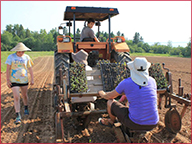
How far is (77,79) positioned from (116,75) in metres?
0.80

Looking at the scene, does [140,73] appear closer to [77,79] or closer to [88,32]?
[77,79]

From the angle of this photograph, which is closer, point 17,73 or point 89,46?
point 17,73

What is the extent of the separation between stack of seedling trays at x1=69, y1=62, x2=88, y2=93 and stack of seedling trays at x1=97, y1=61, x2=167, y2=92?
0.39 metres

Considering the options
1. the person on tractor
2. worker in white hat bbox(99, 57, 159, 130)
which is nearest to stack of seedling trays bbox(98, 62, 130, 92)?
worker in white hat bbox(99, 57, 159, 130)

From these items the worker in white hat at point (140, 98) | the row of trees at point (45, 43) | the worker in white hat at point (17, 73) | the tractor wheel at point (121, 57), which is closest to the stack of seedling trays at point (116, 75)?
the worker in white hat at point (140, 98)

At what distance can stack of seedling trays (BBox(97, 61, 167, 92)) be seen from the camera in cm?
371

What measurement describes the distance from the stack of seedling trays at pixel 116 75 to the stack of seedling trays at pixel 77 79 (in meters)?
0.39

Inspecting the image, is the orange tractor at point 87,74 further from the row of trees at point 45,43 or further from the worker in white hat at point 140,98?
the row of trees at point 45,43

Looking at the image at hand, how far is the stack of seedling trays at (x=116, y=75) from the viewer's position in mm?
3707

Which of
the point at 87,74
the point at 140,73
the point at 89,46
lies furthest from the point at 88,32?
the point at 140,73

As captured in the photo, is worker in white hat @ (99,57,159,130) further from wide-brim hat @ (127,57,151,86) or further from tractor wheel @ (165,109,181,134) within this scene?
tractor wheel @ (165,109,181,134)

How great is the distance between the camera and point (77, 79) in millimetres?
3566

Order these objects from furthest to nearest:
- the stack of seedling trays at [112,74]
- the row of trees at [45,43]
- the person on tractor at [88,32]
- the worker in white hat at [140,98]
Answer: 1. the row of trees at [45,43]
2. the person on tractor at [88,32]
3. the stack of seedling trays at [112,74]
4. the worker in white hat at [140,98]

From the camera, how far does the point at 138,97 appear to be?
2547 millimetres
